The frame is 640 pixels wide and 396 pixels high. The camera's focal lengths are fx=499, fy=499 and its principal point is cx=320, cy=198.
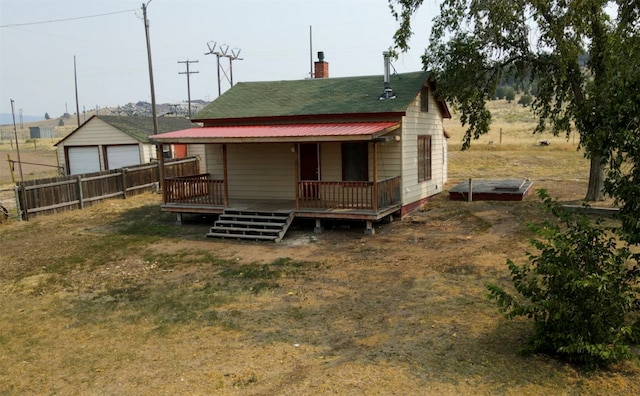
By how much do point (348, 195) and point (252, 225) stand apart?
292cm

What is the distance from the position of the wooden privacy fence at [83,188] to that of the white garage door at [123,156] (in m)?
3.29

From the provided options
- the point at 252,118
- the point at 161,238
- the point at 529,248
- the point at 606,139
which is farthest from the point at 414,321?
the point at 252,118

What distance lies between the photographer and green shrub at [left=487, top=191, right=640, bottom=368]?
18.5ft

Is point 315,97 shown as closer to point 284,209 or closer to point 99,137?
point 284,209

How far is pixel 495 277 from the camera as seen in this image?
379 inches

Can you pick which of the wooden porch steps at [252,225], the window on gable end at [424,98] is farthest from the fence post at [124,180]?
the window on gable end at [424,98]

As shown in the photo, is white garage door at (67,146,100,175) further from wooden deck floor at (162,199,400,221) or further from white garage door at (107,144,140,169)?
wooden deck floor at (162,199,400,221)

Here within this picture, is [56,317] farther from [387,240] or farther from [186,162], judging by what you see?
[186,162]

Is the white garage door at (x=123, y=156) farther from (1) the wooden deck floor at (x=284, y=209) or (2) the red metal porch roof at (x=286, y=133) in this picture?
(1) the wooden deck floor at (x=284, y=209)

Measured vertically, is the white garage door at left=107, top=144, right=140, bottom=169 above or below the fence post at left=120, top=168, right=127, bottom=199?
above

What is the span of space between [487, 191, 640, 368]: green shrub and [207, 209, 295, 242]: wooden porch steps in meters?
8.35

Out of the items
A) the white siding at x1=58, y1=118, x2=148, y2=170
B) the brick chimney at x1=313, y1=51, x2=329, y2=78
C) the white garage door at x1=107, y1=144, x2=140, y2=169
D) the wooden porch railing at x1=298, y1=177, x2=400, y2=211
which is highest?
the brick chimney at x1=313, y1=51, x2=329, y2=78

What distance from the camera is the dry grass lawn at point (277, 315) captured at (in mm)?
5988

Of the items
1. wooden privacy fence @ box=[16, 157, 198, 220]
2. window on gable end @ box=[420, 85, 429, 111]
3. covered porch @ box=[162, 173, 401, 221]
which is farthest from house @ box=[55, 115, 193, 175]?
window on gable end @ box=[420, 85, 429, 111]
